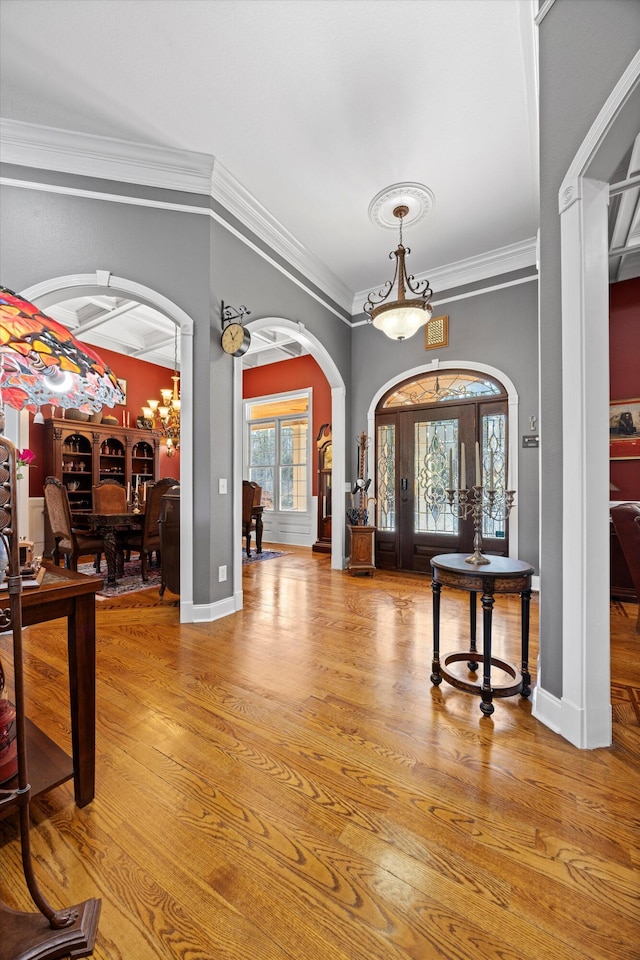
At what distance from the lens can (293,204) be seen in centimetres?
372

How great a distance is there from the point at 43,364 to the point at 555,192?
7.55 ft

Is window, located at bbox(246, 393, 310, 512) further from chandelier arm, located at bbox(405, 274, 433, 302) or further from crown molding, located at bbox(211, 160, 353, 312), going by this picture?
chandelier arm, located at bbox(405, 274, 433, 302)

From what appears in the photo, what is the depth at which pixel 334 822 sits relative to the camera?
1.31 meters

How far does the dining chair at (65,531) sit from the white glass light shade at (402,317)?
11.7 feet

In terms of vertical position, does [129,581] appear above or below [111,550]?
below

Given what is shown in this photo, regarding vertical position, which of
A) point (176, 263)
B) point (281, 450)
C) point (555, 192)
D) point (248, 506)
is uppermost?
point (176, 263)

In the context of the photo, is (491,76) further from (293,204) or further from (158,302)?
(158,302)

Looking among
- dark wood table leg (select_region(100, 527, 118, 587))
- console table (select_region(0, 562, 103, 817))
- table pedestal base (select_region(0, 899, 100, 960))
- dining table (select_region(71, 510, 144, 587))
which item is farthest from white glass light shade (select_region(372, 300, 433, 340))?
table pedestal base (select_region(0, 899, 100, 960))

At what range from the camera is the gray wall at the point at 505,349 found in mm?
4285

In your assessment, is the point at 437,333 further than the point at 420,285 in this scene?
Yes

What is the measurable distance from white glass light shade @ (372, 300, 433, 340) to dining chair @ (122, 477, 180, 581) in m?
2.66

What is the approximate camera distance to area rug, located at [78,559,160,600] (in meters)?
4.03

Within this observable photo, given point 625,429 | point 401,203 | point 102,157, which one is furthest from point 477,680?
point 102,157

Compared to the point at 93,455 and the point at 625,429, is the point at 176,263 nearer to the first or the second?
the point at 93,455
